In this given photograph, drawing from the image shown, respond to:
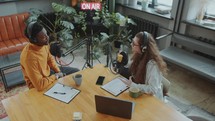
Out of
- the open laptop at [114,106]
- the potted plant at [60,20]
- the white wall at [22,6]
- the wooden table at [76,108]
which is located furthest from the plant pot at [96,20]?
the open laptop at [114,106]

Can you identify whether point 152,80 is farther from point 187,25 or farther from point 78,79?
point 187,25

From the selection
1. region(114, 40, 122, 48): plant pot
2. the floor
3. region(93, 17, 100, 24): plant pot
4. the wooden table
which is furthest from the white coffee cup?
region(93, 17, 100, 24): plant pot

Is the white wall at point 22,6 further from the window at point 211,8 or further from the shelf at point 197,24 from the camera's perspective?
the window at point 211,8

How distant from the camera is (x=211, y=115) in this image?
2.49 m

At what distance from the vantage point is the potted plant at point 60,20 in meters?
3.72

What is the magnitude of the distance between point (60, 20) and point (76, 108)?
2784mm

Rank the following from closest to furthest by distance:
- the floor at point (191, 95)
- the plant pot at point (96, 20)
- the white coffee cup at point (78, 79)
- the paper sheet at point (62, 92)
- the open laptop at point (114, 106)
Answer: the open laptop at point (114, 106) < the paper sheet at point (62, 92) < the white coffee cup at point (78, 79) < the floor at point (191, 95) < the plant pot at point (96, 20)

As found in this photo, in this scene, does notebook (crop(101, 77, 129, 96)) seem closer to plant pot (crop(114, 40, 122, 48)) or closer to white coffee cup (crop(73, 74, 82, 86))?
white coffee cup (crop(73, 74, 82, 86))

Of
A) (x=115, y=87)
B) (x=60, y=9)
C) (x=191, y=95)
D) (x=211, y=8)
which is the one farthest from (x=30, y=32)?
(x=211, y=8)

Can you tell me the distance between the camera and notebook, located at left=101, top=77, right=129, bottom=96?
1.75m

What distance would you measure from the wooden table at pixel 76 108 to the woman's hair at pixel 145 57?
0.69ft

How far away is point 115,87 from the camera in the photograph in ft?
5.92

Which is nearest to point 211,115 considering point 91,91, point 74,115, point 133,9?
point 91,91

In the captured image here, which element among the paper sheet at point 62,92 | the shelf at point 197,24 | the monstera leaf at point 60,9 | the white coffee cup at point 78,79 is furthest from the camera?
the monstera leaf at point 60,9
